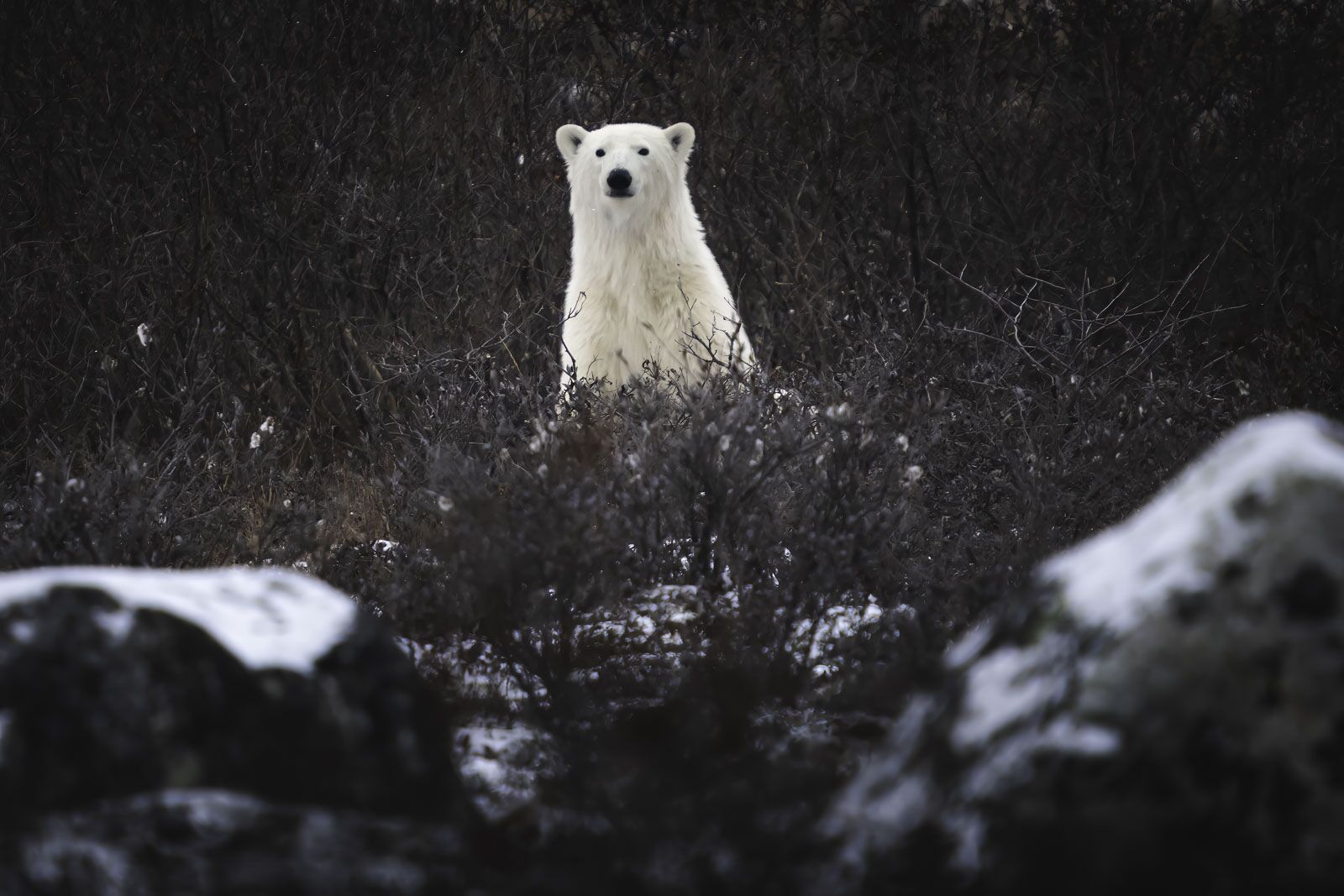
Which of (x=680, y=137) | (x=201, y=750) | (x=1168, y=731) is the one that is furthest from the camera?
(x=680, y=137)

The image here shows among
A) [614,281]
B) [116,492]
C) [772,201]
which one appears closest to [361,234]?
[614,281]

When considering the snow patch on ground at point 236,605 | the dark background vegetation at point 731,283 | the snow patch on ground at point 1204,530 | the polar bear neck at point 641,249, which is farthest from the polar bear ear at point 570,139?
the snow patch on ground at point 1204,530

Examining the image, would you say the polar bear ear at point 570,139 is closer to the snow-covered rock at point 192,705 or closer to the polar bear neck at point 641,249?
the polar bear neck at point 641,249

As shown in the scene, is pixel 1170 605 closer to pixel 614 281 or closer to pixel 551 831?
pixel 551 831

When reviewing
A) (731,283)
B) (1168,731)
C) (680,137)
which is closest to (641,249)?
(680,137)

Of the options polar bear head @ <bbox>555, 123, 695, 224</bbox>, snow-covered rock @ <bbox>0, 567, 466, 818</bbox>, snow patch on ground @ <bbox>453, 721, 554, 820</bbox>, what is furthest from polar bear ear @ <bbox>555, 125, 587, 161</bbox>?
snow-covered rock @ <bbox>0, 567, 466, 818</bbox>

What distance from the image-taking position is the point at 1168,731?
4.27ft

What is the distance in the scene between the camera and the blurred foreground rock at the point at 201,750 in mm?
1467

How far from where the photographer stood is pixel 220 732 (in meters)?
1.57

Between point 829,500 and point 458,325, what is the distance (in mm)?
3498

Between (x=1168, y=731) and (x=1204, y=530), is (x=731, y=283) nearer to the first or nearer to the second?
(x=1204, y=530)

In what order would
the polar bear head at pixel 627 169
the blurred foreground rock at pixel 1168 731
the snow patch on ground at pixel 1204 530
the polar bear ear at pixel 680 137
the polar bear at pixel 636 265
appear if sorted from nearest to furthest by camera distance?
the blurred foreground rock at pixel 1168 731 < the snow patch on ground at pixel 1204 530 < the polar bear at pixel 636 265 < the polar bear head at pixel 627 169 < the polar bear ear at pixel 680 137

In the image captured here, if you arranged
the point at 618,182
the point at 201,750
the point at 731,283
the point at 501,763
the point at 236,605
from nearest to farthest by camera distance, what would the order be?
the point at 201,750
the point at 236,605
the point at 501,763
the point at 618,182
the point at 731,283

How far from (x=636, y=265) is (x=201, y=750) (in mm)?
4157
